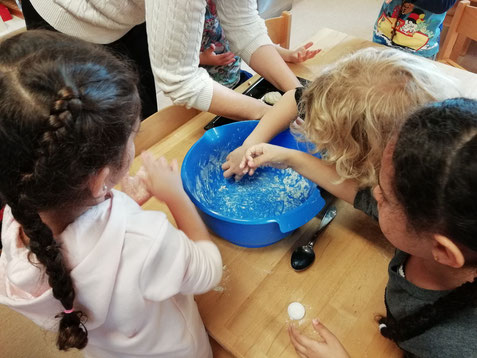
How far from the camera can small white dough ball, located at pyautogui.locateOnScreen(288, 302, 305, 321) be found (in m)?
0.68

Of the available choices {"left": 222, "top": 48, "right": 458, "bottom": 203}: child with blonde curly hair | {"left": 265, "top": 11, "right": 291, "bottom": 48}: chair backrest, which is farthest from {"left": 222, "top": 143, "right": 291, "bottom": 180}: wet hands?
{"left": 265, "top": 11, "right": 291, "bottom": 48}: chair backrest

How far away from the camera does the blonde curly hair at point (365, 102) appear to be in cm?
70

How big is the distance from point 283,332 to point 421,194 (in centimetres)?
40

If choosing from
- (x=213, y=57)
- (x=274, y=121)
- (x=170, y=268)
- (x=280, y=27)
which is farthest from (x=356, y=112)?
(x=280, y=27)

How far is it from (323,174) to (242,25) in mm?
659

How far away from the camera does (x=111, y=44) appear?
1.12 metres

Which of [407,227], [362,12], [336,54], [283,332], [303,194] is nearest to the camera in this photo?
[407,227]

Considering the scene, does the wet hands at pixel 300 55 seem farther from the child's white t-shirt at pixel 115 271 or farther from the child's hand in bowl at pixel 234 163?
the child's white t-shirt at pixel 115 271

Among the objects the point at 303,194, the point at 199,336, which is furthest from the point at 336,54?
the point at 199,336

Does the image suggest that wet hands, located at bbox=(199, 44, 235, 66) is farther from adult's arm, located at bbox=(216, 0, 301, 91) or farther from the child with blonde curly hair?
the child with blonde curly hair

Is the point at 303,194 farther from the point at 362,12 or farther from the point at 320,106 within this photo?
the point at 362,12

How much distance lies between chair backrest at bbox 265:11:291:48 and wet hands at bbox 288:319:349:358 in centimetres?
127

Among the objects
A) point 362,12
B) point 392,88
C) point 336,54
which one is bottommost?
point 362,12

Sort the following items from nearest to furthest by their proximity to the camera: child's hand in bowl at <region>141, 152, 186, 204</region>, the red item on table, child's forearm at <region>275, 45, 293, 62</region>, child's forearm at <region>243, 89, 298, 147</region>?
child's hand in bowl at <region>141, 152, 186, 204</region>
child's forearm at <region>243, 89, 298, 147</region>
child's forearm at <region>275, 45, 293, 62</region>
the red item on table
